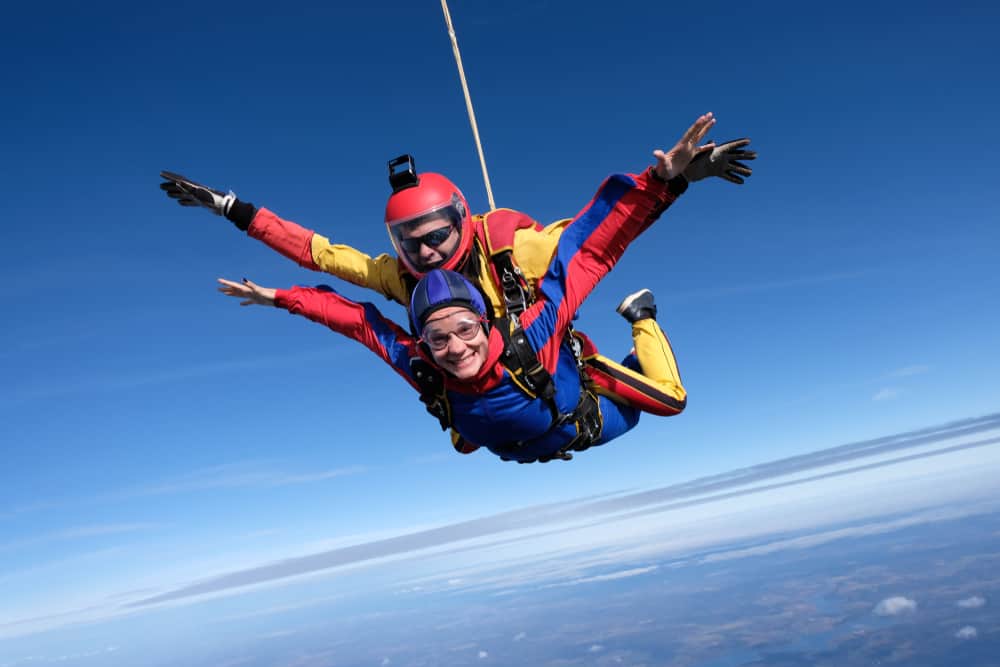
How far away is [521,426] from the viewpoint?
3.98 meters

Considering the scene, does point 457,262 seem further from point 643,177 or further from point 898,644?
point 898,644

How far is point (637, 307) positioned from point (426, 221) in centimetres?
193

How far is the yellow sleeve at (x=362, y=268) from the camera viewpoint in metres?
4.23

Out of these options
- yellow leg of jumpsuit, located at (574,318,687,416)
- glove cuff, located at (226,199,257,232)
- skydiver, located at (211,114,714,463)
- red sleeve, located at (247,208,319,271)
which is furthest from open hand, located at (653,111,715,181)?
glove cuff, located at (226,199,257,232)

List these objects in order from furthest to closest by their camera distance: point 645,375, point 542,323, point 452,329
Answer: point 645,375 → point 542,323 → point 452,329

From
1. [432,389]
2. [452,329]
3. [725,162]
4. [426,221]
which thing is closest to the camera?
[725,162]

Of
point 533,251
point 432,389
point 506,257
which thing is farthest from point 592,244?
point 432,389

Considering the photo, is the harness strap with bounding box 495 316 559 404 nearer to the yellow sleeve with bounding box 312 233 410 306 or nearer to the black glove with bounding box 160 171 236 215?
the yellow sleeve with bounding box 312 233 410 306

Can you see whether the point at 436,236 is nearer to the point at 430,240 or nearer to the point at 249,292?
the point at 430,240

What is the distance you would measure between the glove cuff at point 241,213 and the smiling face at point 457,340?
1516 mm

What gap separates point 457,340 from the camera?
142 inches

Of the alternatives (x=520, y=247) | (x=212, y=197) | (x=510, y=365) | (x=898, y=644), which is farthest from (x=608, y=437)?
(x=898, y=644)

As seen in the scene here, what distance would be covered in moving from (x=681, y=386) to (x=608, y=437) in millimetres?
660

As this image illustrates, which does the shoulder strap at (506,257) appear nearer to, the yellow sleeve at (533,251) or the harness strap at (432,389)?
the yellow sleeve at (533,251)
